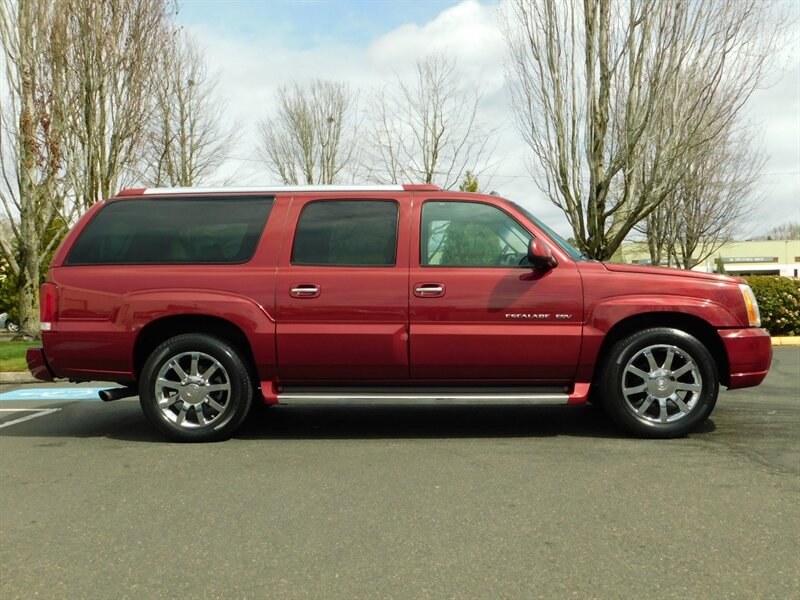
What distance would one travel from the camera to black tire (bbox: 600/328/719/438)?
17.6ft

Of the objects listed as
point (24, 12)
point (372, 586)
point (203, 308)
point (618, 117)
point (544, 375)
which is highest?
point (24, 12)

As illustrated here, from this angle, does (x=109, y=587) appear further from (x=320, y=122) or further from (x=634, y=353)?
(x=320, y=122)

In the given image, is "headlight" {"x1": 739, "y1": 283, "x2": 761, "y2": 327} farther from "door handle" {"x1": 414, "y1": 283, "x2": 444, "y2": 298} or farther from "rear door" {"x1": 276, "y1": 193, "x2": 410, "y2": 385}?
"rear door" {"x1": 276, "y1": 193, "x2": 410, "y2": 385}

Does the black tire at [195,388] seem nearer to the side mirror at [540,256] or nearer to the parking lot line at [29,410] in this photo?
the parking lot line at [29,410]

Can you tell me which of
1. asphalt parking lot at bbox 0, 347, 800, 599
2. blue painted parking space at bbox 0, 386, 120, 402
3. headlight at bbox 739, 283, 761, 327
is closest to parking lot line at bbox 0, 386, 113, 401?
blue painted parking space at bbox 0, 386, 120, 402

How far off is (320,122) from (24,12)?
61.2ft

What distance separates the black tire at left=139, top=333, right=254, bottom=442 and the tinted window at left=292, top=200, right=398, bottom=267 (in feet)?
3.03

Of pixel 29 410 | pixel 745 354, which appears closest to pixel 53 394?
pixel 29 410

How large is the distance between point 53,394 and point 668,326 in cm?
681

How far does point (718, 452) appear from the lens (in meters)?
5.05

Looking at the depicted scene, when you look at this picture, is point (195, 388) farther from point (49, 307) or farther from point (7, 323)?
point (7, 323)

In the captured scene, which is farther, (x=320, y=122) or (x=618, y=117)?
(x=320, y=122)

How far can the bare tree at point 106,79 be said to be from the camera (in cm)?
1605

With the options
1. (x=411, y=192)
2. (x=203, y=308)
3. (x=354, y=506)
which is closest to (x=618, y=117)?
(x=411, y=192)
